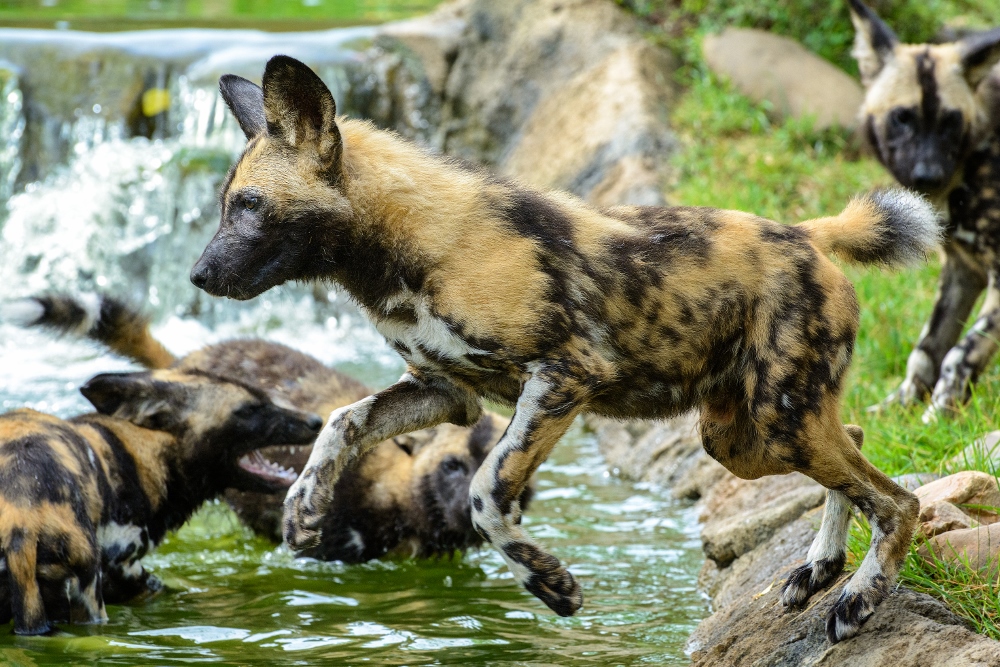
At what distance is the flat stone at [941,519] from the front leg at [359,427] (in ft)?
5.24

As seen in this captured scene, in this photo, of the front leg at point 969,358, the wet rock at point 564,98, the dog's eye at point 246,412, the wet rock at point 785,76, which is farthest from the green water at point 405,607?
the wet rock at point 785,76

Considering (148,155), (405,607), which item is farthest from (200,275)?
(148,155)

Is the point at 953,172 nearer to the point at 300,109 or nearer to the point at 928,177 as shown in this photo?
the point at 928,177

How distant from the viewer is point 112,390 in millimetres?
5410

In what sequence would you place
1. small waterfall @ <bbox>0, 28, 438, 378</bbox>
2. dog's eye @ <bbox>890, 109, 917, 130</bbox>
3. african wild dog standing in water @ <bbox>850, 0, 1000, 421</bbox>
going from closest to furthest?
african wild dog standing in water @ <bbox>850, 0, 1000, 421</bbox>, dog's eye @ <bbox>890, 109, 917, 130</bbox>, small waterfall @ <bbox>0, 28, 438, 378</bbox>

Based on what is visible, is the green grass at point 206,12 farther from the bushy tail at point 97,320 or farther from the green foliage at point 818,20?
the bushy tail at point 97,320

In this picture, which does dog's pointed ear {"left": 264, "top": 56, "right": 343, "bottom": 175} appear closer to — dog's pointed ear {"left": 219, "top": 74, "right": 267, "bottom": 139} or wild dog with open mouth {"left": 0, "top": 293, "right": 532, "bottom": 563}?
dog's pointed ear {"left": 219, "top": 74, "right": 267, "bottom": 139}

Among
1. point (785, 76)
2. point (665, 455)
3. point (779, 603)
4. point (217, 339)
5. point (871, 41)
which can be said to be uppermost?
point (871, 41)

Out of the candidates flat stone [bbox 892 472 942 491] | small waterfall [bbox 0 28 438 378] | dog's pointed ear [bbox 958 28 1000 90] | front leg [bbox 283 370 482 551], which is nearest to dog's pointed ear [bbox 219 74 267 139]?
front leg [bbox 283 370 482 551]

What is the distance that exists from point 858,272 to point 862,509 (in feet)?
6.74

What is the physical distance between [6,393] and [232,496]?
341 centimetres

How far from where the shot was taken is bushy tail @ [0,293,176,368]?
226 inches

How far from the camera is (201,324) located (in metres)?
11.4

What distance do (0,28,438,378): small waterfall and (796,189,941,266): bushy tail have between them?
6895 millimetres
